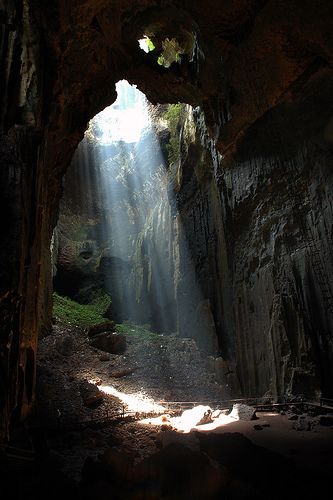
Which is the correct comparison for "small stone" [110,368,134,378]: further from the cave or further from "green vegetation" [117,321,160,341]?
"green vegetation" [117,321,160,341]

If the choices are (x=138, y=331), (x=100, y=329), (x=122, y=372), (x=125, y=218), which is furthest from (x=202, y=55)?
(x=125, y=218)

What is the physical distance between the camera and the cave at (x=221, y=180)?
262 inches

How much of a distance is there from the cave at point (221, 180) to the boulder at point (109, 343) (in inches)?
71.3

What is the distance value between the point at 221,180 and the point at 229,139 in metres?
1.96

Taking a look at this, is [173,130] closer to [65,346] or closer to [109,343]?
[109,343]

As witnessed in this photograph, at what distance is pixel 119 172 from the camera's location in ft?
104

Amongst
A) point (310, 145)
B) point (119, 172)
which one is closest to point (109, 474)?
point (310, 145)

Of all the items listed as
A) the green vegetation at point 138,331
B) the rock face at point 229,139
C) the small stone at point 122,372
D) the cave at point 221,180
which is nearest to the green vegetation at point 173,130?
the cave at point 221,180

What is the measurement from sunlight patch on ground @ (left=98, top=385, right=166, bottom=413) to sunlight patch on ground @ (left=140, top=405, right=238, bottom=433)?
1.16m

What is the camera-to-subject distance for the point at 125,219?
31.6 meters

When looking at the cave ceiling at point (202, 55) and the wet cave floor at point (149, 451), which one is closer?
the wet cave floor at point (149, 451)

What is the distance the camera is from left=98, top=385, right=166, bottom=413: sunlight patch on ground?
12.9 m

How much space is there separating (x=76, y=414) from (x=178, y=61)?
13.9 meters

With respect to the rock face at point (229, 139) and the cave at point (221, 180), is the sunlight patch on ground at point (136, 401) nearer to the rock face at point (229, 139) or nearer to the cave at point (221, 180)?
the cave at point (221, 180)
